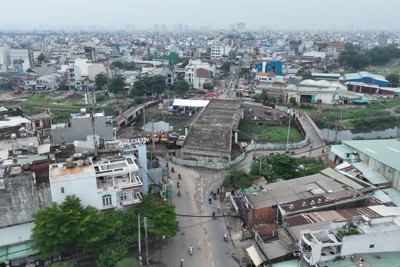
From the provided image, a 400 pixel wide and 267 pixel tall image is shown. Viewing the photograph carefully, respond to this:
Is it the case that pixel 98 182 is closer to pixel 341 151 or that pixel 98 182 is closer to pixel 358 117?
pixel 341 151

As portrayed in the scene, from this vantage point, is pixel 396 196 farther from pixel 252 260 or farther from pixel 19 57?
pixel 19 57

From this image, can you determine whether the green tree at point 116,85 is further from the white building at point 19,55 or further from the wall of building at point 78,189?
the wall of building at point 78,189

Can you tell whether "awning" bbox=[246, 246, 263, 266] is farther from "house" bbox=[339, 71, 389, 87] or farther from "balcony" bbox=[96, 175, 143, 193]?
"house" bbox=[339, 71, 389, 87]

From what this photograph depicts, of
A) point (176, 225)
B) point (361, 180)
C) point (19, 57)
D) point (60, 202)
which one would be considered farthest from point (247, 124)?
point (19, 57)

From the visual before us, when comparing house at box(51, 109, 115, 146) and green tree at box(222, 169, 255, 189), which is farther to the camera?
house at box(51, 109, 115, 146)

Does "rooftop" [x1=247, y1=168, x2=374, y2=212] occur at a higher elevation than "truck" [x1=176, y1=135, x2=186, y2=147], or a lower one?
higher

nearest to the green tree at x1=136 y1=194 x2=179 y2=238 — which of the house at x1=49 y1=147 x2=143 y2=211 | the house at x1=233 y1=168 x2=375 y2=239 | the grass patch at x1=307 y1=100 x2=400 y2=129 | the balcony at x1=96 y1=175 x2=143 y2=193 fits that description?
the house at x1=49 y1=147 x2=143 y2=211
